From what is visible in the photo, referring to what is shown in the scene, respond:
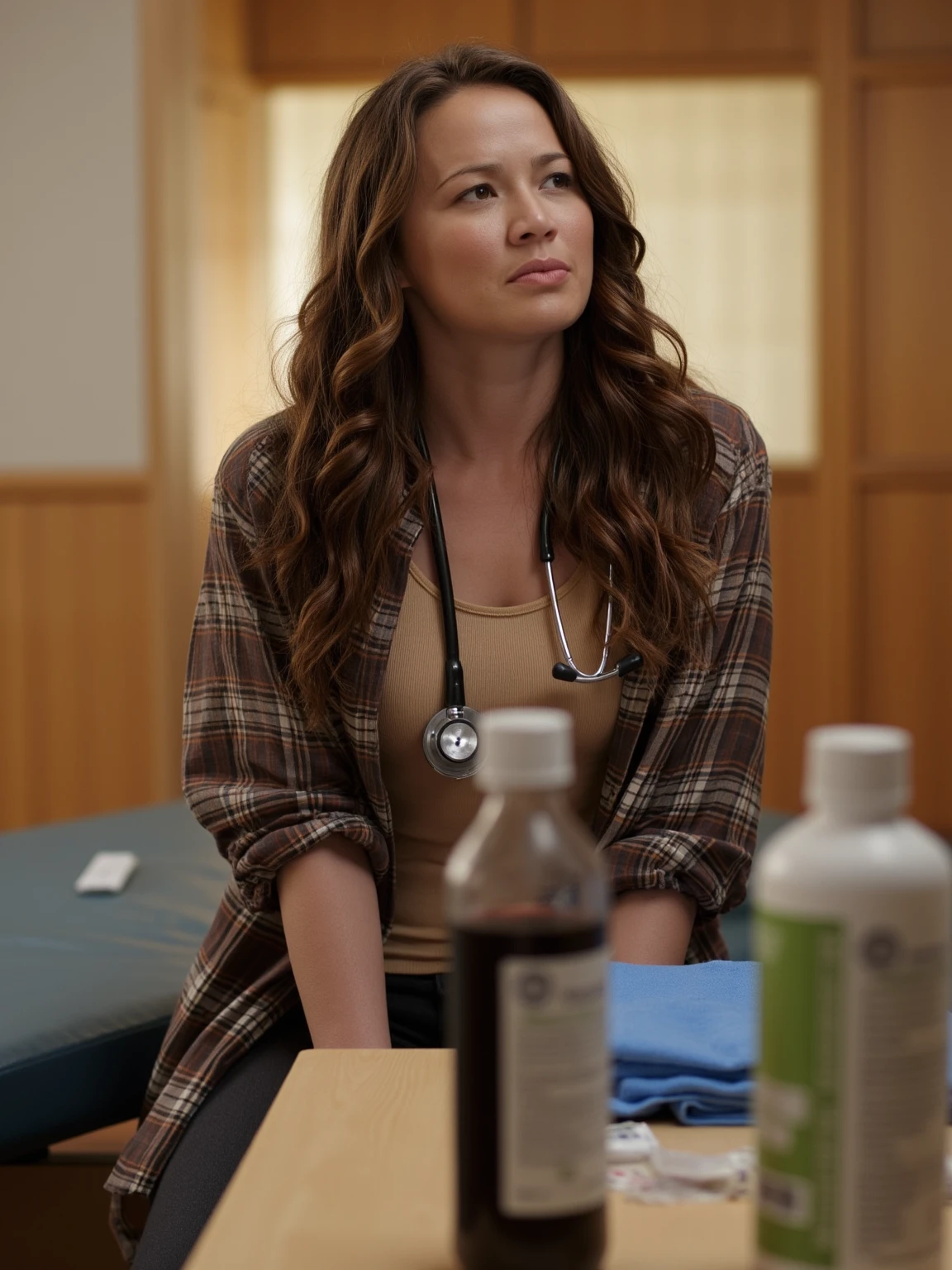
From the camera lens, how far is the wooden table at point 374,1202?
0.63 meters

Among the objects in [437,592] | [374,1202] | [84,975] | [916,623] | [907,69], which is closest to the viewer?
[374,1202]

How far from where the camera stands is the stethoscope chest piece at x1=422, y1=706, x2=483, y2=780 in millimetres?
1346

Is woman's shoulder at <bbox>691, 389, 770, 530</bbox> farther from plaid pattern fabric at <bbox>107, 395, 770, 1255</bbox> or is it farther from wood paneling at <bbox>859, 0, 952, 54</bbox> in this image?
wood paneling at <bbox>859, 0, 952, 54</bbox>

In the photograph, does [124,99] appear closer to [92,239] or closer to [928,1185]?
[92,239]

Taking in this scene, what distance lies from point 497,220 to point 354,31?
3722mm

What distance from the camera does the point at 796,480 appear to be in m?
4.75

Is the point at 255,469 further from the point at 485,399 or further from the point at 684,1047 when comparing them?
the point at 684,1047

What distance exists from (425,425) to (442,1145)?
2.94ft

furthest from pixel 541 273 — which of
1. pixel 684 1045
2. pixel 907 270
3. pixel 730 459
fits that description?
pixel 907 270

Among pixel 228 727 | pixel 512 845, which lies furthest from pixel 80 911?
pixel 512 845

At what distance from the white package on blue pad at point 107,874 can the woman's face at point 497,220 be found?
1102 millimetres

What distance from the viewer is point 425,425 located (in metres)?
1.50

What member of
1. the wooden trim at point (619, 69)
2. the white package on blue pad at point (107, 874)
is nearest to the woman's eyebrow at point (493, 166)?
the white package on blue pad at point (107, 874)

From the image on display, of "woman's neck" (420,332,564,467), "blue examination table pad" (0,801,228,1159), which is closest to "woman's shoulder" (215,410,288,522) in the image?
"woman's neck" (420,332,564,467)
